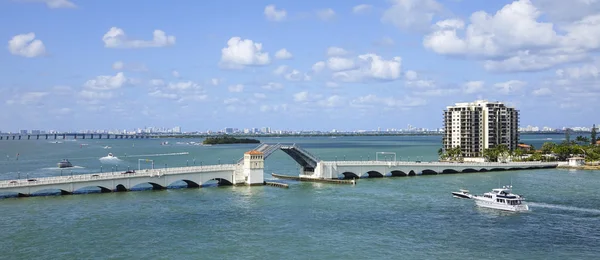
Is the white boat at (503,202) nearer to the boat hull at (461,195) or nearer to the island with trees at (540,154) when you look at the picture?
the boat hull at (461,195)

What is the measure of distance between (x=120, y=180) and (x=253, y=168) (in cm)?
1963

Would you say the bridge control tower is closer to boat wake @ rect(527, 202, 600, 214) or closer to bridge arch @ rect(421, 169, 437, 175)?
bridge arch @ rect(421, 169, 437, 175)

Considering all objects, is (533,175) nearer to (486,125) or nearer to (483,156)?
(483,156)

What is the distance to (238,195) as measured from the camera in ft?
246

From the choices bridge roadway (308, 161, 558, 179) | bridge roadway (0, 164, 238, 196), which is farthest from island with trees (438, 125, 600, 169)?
bridge roadway (0, 164, 238, 196)

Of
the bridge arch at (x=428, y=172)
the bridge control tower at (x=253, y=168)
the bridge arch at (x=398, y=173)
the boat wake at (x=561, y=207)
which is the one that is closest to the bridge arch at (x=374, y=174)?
the bridge arch at (x=398, y=173)

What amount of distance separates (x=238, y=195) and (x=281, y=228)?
22489mm

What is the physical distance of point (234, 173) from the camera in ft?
279

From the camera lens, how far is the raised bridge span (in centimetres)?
7169

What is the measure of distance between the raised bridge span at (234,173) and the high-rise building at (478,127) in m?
32.1

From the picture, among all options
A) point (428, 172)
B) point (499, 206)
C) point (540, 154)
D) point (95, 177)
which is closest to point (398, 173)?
point (428, 172)

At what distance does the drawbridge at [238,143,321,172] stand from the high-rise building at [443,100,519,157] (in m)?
64.7

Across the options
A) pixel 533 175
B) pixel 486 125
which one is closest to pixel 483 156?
pixel 486 125

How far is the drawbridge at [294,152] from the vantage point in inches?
3605
